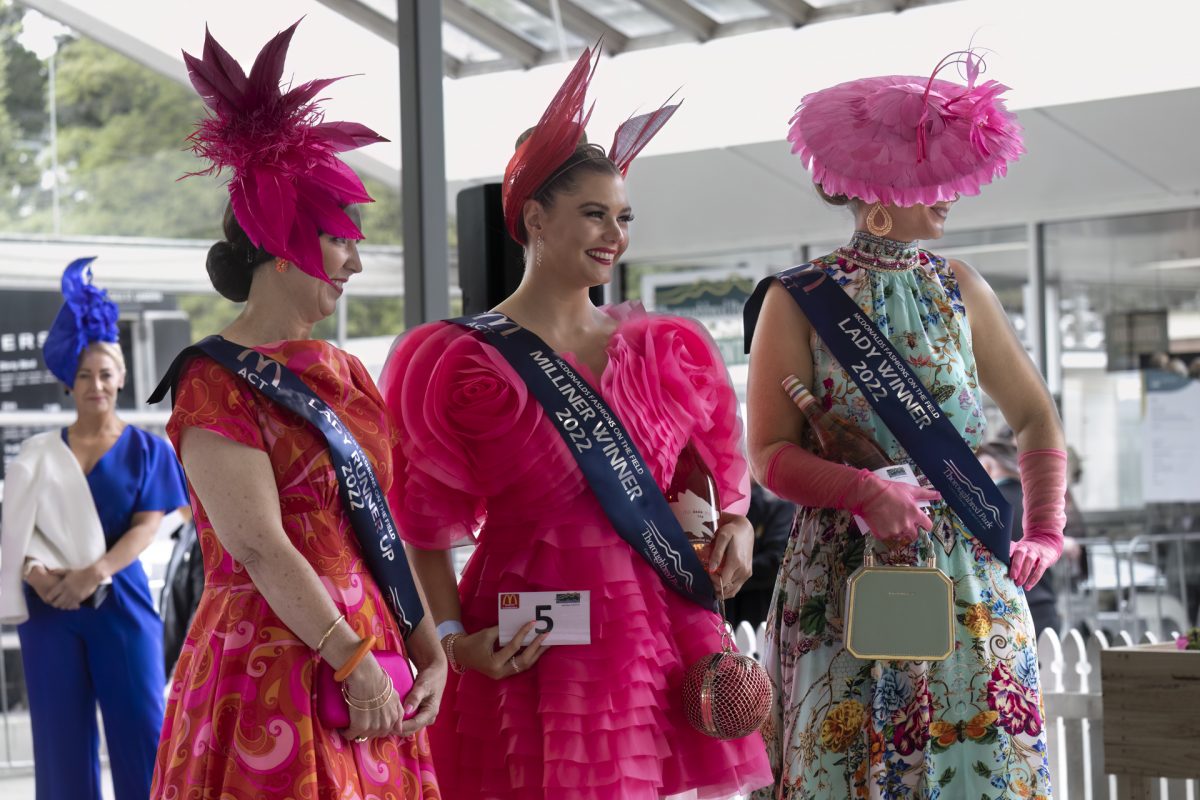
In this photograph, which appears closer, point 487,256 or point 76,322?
point 487,256

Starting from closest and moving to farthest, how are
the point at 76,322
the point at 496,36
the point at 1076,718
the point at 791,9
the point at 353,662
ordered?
the point at 353,662 < the point at 1076,718 < the point at 76,322 < the point at 791,9 < the point at 496,36

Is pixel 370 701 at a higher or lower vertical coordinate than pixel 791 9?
lower

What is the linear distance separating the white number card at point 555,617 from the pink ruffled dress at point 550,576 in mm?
23

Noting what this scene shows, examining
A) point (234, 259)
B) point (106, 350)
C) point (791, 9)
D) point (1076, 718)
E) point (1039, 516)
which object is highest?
point (791, 9)

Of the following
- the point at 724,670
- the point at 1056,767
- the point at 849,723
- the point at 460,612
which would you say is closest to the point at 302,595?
the point at 460,612

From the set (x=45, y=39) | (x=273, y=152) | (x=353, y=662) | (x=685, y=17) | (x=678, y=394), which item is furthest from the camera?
(x=45, y=39)

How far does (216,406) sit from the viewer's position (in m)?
2.01

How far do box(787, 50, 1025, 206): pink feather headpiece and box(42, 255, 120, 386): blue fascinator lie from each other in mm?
3004

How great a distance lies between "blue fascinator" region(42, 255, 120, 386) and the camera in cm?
474

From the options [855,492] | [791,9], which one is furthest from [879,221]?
[791,9]

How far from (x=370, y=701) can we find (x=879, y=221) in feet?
3.88

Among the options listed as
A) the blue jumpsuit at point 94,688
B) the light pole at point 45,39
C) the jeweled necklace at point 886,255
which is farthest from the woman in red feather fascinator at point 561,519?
the light pole at point 45,39

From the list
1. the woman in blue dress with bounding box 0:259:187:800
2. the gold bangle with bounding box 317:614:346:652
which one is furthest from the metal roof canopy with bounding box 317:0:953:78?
the gold bangle with bounding box 317:614:346:652

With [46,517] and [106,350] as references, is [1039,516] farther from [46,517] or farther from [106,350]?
[46,517]
